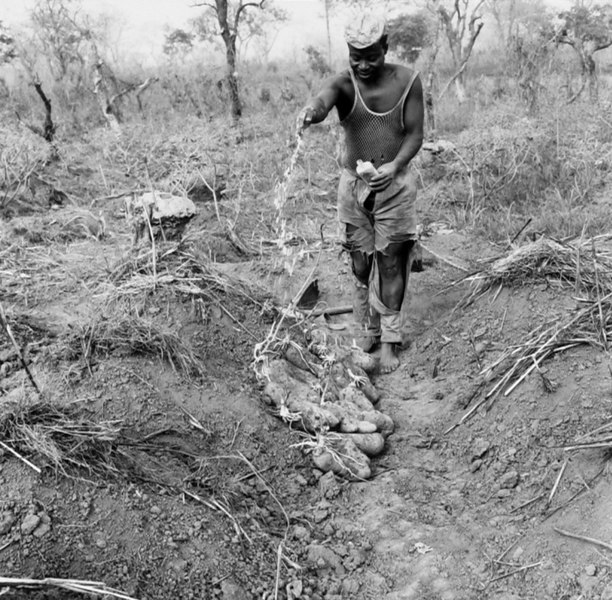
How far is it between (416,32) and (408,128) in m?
16.9

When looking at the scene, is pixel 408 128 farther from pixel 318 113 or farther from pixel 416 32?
pixel 416 32

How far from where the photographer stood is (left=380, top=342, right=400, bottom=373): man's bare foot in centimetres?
364

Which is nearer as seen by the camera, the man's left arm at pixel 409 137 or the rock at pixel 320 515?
the rock at pixel 320 515

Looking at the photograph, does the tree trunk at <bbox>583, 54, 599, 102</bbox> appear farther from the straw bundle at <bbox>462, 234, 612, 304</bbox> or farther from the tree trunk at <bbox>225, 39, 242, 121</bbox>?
the straw bundle at <bbox>462, 234, 612, 304</bbox>

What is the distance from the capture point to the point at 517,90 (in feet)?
30.9

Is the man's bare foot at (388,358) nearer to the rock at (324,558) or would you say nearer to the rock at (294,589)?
the rock at (324,558)

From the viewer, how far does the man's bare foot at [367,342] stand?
12.6 ft

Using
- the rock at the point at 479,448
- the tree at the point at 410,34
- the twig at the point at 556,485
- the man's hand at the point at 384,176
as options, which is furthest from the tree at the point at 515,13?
the twig at the point at 556,485

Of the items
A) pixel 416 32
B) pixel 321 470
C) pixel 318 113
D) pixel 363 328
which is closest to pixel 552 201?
pixel 363 328

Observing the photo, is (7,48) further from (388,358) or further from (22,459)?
(22,459)

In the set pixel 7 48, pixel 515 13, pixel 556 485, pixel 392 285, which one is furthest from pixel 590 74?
pixel 7 48

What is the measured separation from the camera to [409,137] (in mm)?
3275

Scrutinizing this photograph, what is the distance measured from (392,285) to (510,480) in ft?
4.81

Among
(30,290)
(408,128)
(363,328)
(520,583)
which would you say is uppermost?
(408,128)
